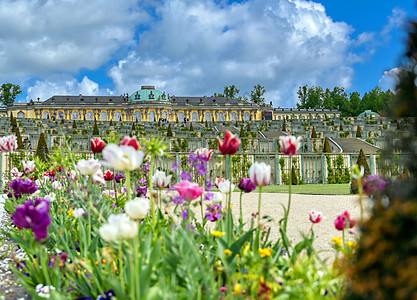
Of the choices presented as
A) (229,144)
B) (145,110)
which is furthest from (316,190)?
(145,110)

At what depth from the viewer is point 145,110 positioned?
77250 mm

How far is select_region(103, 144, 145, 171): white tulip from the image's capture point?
180 centimetres

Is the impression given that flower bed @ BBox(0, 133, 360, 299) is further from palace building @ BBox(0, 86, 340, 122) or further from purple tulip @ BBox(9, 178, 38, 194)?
palace building @ BBox(0, 86, 340, 122)

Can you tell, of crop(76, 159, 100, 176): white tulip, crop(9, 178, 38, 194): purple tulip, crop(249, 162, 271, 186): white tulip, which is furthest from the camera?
crop(9, 178, 38, 194): purple tulip

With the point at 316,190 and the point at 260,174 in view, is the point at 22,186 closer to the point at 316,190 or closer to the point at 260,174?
the point at 260,174

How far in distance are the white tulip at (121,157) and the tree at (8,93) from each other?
84413 millimetres

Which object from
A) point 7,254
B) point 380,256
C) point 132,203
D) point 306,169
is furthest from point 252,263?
point 306,169

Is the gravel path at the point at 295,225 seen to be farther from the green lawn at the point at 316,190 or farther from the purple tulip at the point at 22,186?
the green lawn at the point at 316,190

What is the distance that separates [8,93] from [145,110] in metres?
26.0

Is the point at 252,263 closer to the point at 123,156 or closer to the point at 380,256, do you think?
the point at 123,156

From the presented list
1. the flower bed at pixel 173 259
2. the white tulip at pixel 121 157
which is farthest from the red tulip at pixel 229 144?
the white tulip at pixel 121 157

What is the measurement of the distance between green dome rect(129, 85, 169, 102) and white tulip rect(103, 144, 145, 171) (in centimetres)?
7828

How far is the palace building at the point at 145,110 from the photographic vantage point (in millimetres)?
77188

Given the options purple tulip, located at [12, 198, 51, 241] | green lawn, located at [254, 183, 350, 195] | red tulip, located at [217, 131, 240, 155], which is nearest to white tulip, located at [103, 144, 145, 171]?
purple tulip, located at [12, 198, 51, 241]
